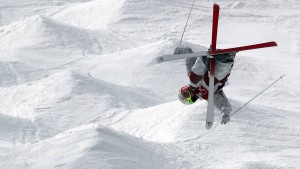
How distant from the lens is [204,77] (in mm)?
12734

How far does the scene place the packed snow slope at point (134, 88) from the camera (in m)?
19.9

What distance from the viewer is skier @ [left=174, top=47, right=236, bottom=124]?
12297 millimetres

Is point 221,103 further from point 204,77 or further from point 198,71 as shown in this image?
point 198,71

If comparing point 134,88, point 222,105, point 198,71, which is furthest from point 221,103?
point 134,88

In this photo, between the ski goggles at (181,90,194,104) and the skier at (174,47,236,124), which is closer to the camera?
the skier at (174,47,236,124)

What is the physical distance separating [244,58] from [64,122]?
40.0 feet

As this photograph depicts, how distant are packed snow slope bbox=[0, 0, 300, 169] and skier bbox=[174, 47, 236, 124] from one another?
15.9 ft

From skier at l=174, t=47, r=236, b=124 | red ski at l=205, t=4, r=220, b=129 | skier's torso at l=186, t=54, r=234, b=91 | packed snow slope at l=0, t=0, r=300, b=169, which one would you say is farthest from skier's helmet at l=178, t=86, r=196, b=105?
packed snow slope at l=0, t=0, r=300, b=169

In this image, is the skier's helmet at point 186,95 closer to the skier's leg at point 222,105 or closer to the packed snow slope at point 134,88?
the skier's leg at point 222,105

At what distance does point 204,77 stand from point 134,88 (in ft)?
64.4

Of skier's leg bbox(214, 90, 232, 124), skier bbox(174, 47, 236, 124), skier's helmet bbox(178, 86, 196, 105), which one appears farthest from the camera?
skier's helmet bbox(178, 86, 196, 105)

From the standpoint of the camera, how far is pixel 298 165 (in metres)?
21.0

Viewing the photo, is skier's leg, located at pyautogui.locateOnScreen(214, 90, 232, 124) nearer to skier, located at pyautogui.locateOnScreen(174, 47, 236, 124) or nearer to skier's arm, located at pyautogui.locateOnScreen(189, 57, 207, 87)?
skier, located at pyautogui.locateOnScreen(174, 47, 236, 124)

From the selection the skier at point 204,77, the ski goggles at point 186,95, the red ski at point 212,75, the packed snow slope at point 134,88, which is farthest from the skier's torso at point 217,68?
the packed snow slope at point 134,88
